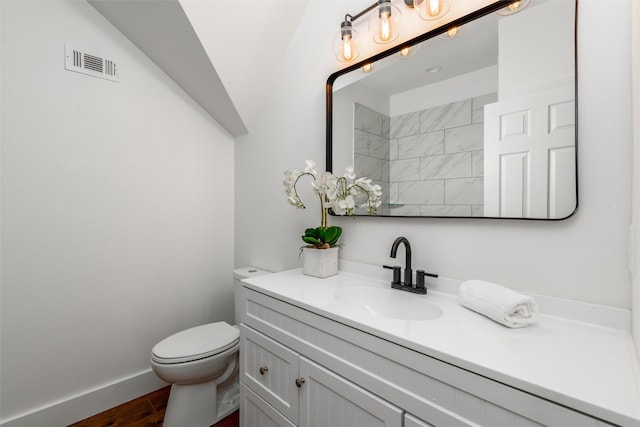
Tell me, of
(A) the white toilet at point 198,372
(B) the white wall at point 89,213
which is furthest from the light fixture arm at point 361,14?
(A) the white toilet at point 198,372

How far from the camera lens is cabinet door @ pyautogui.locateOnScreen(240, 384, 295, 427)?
108 cm

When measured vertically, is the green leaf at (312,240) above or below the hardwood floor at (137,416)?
above

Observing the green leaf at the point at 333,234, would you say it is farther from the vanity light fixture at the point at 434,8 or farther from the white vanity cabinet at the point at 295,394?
the vanity light fixture at the point at 434,8

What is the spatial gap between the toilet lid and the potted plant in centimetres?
61

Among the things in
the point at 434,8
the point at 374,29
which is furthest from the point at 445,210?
the point at 374,29

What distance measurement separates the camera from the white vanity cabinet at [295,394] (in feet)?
2.62

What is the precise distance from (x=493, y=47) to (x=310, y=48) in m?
0.99

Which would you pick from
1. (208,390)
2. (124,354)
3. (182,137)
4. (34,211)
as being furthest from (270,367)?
(182,137)

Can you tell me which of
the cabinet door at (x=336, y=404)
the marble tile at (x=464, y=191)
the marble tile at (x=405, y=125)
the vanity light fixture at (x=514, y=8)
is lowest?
the cabinet door at (x=336, y=404)

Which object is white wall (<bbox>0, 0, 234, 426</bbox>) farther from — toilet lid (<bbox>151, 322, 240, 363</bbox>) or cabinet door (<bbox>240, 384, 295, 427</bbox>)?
Result: cabinet door (<bbox>240, 384, 295, 427</bbox>)

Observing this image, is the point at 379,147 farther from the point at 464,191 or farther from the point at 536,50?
the point at 536,50

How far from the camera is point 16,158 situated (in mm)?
1371

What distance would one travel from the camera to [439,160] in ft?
3.78

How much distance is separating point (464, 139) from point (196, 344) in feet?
5.23
